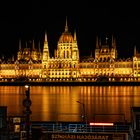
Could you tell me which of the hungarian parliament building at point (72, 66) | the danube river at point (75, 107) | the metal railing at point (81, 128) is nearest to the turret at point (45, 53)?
the hungarian parliament building at point (72, 66)

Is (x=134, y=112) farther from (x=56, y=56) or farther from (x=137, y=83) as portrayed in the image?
(x=56, y=56)

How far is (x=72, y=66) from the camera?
3297 inches

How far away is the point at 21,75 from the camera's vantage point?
286 ft

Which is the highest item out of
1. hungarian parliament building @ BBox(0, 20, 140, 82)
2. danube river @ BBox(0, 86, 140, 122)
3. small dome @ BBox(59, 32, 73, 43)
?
small dome @ BBox(59, 32, 73, 43)

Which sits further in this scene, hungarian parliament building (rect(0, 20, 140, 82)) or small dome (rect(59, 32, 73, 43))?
small dome (rect(59, 32, 73, 43))

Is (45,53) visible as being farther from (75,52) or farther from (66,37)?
(75,52)

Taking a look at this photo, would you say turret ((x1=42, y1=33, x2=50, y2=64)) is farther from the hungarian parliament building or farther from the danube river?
the danube river

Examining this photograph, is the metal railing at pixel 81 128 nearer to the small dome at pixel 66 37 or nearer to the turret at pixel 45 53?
the turret at pixel 45 53

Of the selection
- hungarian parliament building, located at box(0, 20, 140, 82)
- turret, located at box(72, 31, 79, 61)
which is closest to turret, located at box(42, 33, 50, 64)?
hungarian parliament building, located at box(0, 20, 140, 82)

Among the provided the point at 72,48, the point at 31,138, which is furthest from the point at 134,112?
the point at 72,48

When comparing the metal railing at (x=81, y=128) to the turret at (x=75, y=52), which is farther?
the turret at (x=75, y=52)

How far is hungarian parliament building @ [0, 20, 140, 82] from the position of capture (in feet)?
270

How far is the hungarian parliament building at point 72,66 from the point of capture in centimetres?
8238

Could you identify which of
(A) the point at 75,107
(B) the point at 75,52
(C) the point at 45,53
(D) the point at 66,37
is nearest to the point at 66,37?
(D) the point at 66,37
